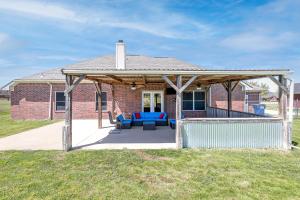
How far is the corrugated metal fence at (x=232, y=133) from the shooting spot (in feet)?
24.0

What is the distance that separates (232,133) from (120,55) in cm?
875

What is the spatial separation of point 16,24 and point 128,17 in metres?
6.83

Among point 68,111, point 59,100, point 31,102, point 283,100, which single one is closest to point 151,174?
point 68,111

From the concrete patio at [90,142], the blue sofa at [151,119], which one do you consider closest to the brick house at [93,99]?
the blue sofa at [151,119]

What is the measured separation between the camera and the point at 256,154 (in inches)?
256

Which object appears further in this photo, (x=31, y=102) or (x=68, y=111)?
(x=31, y=102)

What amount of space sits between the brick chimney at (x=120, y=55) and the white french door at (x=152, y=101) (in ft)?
9.60

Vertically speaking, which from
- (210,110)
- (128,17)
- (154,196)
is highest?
(128,17)

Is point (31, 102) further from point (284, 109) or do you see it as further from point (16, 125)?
point (284, 109)

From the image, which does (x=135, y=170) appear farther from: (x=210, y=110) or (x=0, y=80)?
(x=0, y=80)

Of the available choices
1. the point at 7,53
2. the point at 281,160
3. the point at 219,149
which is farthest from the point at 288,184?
the point at 7,53

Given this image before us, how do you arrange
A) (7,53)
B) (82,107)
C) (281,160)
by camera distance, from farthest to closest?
1. (7,53)
2. (82,107)
3. (281,160)

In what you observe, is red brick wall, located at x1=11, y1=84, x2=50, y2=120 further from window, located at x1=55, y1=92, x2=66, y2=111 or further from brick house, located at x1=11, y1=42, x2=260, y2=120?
window, located at x1=55, y1=92, x2=66, y2=111

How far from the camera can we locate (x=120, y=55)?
1309 centimetres
